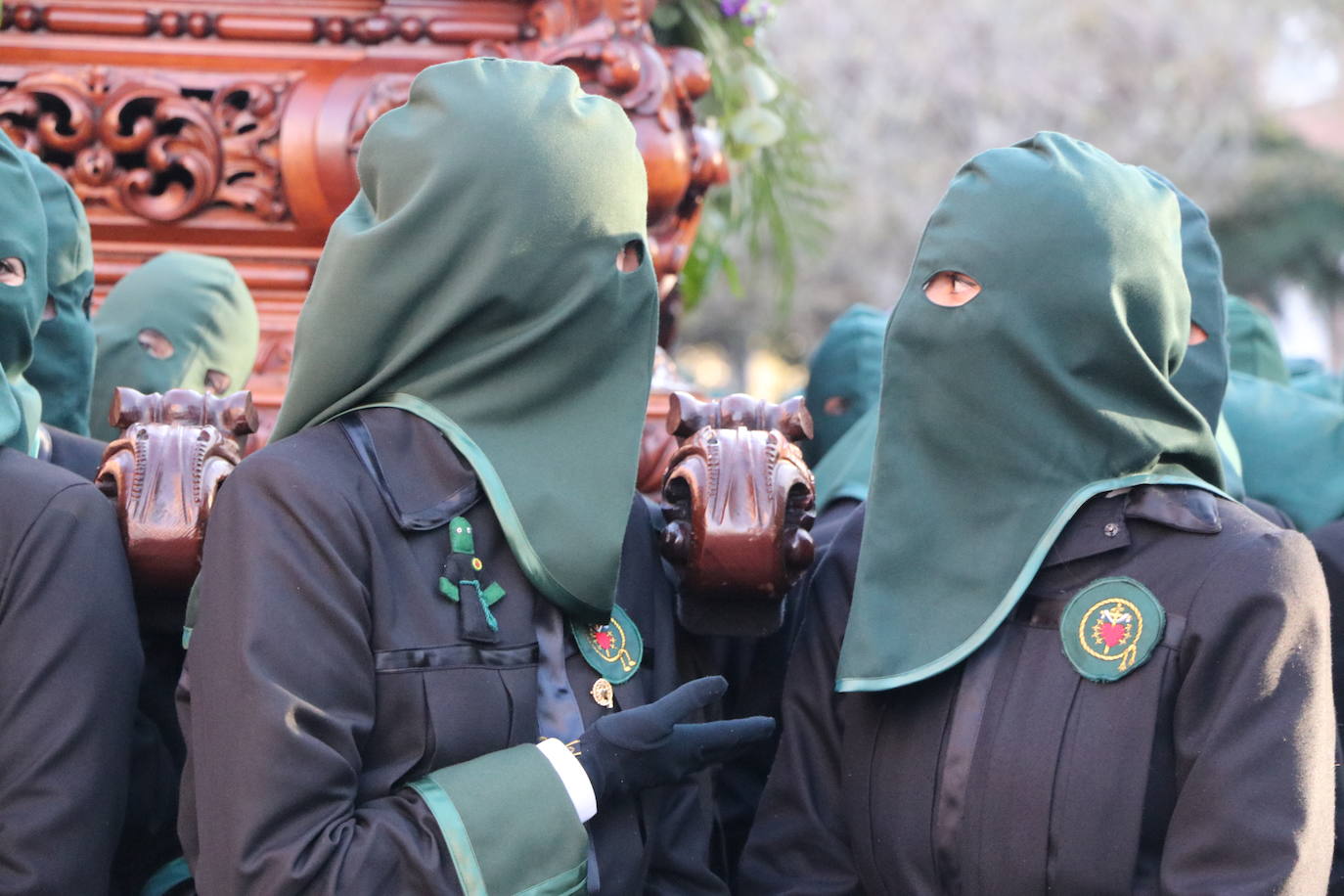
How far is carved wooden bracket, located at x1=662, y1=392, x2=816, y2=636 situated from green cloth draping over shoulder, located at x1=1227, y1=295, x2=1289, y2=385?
9.46 ft

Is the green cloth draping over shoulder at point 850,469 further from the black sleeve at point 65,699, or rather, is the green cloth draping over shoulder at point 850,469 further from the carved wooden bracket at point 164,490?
the black sleeve at point 65,699

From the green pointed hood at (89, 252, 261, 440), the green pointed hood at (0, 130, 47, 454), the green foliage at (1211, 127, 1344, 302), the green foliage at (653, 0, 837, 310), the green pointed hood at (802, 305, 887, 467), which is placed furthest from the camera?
the green foliage at (1211, 127, 1344, 302)

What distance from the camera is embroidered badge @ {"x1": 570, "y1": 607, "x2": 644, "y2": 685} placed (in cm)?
266

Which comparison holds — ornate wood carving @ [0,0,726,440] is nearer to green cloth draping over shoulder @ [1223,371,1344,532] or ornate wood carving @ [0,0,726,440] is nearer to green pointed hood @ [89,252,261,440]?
green pointed hood @ [89,252,261,440]

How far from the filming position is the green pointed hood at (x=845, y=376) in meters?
4.93

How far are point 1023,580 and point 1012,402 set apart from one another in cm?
31

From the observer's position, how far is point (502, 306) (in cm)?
261

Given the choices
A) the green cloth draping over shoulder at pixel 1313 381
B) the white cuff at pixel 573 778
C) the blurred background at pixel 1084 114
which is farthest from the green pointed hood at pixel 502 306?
the blurred background at pixel 1084 114

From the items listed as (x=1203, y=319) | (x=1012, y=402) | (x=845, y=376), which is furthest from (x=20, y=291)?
(x=845, y=376)

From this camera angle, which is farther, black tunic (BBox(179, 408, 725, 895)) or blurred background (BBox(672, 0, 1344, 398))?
blurred background (BBox(672, 0, 1344, 398))

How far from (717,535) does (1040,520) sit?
1.80ft

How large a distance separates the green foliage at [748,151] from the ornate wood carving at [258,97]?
2.11 feet

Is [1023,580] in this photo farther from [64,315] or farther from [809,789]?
[64,315]

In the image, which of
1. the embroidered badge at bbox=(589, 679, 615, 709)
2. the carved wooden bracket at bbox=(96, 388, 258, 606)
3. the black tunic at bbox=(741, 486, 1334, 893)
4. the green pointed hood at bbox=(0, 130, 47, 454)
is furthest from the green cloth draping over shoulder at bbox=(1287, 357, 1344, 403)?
the green pointed hood at bbox=(0, 130, 47, 454)
